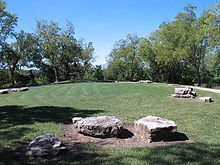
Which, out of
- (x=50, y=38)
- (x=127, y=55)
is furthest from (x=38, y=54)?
(x=127, y=55)

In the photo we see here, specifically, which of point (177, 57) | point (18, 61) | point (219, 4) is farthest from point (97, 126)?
point (18, 61)

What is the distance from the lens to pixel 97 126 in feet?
14.8

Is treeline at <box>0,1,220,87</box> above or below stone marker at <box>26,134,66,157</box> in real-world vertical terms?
above

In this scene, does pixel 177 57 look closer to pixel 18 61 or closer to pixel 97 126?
pixel 97 126

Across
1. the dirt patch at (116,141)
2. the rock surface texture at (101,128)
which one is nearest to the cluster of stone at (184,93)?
the dirt patch at (116,141)

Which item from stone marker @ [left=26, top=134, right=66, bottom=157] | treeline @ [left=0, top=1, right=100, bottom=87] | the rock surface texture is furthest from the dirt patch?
treeline @ [left=0, top=1, right=100, bottom=87]

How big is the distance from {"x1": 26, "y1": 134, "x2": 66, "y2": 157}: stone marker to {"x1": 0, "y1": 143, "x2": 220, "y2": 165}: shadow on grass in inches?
5.2

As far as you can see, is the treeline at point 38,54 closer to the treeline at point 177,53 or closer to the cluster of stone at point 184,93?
the treeline at point 177,53

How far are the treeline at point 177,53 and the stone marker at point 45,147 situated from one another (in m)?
16.1

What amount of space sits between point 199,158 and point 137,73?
30.7 metres

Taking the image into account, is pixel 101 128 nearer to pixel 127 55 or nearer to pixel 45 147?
pixel 45 147

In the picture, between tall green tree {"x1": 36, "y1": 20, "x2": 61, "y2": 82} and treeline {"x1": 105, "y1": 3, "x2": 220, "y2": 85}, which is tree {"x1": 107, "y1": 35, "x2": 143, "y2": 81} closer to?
treeline {"x1": 105, "y1": 3, "x2": 220, "y2": 85}

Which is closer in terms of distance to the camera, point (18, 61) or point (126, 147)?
point (126, 147)

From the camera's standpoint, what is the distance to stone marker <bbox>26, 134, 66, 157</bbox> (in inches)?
137
